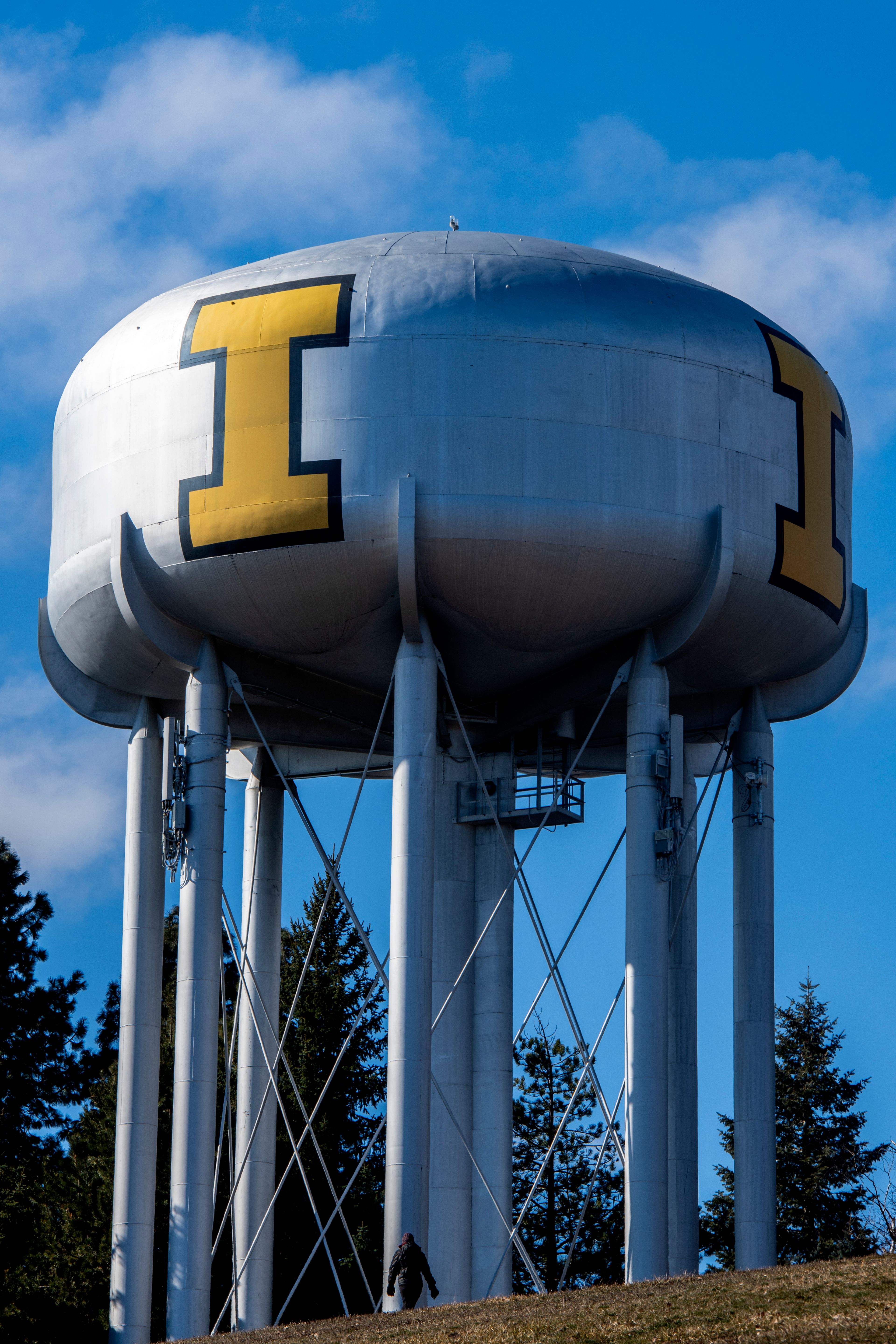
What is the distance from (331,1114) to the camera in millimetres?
50906

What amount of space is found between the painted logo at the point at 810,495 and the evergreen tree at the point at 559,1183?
19.6 metres

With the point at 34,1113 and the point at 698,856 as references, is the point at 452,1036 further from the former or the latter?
the point at 34,1113

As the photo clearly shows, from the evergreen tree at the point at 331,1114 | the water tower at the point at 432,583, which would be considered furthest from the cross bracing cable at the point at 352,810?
the evergreen tree at the point at 331,1114

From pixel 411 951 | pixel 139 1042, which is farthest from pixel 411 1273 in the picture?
pixel 139 1042

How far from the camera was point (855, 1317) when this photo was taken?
2202 centimetres

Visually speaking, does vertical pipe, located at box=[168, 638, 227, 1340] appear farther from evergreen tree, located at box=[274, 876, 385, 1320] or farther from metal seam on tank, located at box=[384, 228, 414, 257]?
evergreen tree, located at box=[274, 876, 385, 1320]

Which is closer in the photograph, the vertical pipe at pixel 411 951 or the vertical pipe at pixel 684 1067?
the vertical pipe at pixel 411 951

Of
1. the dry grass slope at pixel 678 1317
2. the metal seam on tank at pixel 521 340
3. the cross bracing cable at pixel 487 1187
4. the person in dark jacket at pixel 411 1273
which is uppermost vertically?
the metal seam on tank at pixel 521 340

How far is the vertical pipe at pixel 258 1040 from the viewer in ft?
113

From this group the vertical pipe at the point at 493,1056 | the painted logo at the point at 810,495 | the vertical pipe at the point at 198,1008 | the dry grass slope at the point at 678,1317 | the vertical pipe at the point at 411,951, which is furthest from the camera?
the vertical pipe at the point at 493,1056

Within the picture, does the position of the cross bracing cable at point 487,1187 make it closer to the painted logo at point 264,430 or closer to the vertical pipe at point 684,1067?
the vertical pipe at point 684,1067

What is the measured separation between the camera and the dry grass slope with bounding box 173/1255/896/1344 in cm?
2162

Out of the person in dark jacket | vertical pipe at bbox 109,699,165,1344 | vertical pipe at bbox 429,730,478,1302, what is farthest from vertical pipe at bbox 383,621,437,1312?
vertical pipe at bbox 109,699,165,1344

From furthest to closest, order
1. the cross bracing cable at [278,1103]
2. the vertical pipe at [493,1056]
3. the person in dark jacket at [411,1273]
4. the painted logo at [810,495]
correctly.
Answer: the vertical pipe at [493,1056], the cross bracing cable at [278,1103], the painted logo at [810,495], the person in dark jacket at [411,1273]
